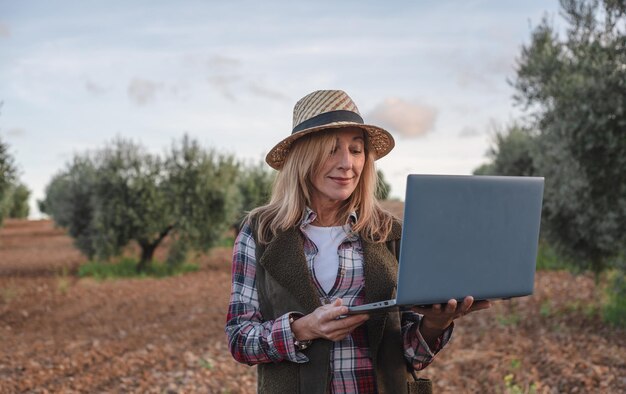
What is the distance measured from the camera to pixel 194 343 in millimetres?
9195

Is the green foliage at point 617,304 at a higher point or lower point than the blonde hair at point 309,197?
lower

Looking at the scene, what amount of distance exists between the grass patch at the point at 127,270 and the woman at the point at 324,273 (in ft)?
54.8

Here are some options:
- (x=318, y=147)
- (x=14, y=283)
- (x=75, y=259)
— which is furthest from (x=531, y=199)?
(x=75, y=259)

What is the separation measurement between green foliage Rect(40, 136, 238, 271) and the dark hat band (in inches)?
668

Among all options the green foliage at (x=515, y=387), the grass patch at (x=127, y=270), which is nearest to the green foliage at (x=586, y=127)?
the green foliage at (x=515, y=387)

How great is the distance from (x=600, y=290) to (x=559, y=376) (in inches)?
252

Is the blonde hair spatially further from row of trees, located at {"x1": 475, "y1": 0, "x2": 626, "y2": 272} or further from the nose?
row of trees, located at {"x1": 475, "y1": 0, "x2": 626, "y2": 272}

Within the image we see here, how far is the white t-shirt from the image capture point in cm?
265

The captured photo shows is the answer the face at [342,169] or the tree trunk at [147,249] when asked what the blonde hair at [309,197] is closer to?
the face at [342,169]

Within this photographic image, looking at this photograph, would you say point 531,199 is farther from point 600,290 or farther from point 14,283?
point 14,283

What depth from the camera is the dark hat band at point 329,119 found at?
2.67m

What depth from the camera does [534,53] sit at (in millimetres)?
11289

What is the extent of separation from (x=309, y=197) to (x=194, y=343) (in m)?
6.94

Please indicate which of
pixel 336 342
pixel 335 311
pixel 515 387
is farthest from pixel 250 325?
pixel 515 387
